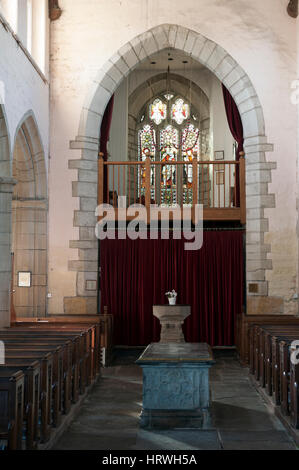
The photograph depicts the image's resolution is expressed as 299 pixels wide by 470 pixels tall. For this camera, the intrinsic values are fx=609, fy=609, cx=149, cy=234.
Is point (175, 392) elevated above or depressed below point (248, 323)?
below

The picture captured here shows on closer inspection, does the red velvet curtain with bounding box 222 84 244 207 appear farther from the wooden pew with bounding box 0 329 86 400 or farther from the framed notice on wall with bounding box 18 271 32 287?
the wooden pew with bounding box 0 329 86 400

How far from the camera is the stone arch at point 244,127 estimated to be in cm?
1092

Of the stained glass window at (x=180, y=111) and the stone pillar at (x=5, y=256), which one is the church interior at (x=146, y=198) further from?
the stained glass window at (x=180, y=111)

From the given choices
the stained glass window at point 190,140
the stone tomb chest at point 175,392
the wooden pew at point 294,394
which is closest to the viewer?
the wooden pew at point 294,394

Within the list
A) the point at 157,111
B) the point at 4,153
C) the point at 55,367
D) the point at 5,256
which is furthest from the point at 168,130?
the point at 55,367

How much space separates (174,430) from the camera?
5520 millimetres

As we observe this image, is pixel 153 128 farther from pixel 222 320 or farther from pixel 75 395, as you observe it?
pixel 75 395

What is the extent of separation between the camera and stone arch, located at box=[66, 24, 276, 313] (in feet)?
35.8

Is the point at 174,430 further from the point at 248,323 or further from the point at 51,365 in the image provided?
the point at 248,323

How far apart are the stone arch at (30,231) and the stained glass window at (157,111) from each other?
649cm

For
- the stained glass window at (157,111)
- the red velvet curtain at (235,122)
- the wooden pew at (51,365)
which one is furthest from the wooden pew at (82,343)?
the stained glass window at (157,111)

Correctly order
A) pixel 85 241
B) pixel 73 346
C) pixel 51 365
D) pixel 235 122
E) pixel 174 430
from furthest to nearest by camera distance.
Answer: pixel 235 122
pixel 85 241
pixel 73 346
pixel 174 430
pixel 51 365

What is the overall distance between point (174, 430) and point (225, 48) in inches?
303

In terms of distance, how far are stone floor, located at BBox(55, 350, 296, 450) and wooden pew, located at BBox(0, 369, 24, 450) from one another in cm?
100
